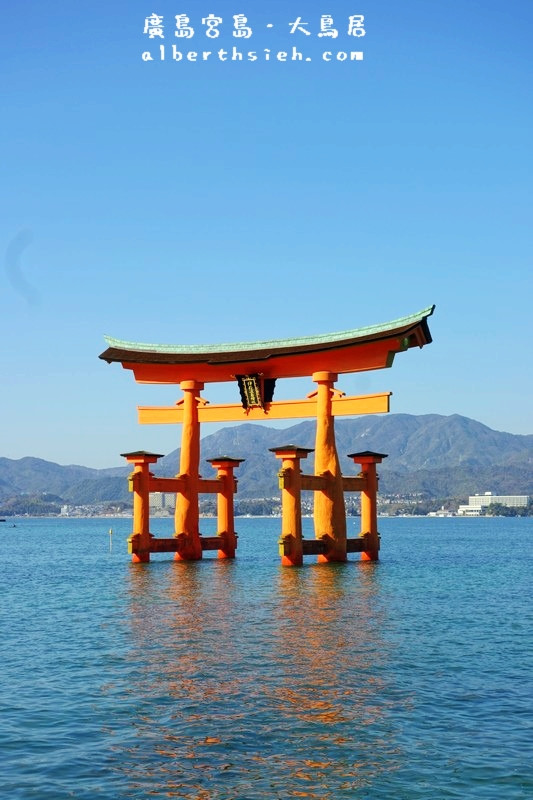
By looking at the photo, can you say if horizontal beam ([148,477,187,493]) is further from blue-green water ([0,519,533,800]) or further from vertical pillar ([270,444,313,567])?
blue-green water ([0,519,533,800])

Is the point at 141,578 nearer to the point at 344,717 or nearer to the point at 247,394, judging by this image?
the point at 247,394

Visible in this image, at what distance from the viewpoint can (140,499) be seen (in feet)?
140

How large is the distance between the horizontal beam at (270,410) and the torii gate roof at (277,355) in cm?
147

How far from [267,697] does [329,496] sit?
85.3 ft

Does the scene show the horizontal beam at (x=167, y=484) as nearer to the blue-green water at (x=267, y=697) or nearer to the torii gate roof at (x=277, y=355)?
the torii gate roof at (x=277, y=355)

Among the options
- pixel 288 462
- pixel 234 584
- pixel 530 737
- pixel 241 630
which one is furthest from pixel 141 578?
pixel 530 737

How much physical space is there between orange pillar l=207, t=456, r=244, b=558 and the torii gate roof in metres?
4.36

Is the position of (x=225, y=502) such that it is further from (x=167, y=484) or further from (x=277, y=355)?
(x=277, y=355)

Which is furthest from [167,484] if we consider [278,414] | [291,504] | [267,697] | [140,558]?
[267,697]

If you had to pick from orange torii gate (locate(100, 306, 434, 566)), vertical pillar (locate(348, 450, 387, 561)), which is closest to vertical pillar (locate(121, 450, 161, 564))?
orange torii gate (locate(100, 306, 434, 566))

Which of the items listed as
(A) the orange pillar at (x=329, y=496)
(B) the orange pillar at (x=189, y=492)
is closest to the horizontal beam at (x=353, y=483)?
(A) the orange pillar at (x=329, y=496)

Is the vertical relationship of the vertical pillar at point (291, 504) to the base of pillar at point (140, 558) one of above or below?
above

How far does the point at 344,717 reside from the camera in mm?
13414

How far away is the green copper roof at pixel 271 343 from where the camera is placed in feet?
127
